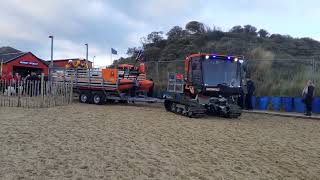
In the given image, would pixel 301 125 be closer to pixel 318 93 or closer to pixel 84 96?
pixel 318 93

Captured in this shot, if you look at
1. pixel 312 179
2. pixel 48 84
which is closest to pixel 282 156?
pixel 312 179

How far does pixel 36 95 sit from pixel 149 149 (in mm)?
11423

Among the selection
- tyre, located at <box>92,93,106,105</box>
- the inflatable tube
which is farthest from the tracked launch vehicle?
tyre, located at <box>92,93,106,105</box>

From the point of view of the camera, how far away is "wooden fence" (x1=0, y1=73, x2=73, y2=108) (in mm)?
19438

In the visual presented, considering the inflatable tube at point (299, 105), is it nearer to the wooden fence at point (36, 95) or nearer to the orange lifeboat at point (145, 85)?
the orange lifeboat at point (145, 85)

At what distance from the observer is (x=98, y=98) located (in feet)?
75.9

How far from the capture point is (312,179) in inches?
313

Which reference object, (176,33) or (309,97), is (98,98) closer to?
(309,97)

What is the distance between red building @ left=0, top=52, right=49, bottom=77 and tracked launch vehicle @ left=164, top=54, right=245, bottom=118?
17.5 meters

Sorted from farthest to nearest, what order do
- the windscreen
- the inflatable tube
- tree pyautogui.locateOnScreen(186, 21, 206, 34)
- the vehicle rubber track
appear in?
tree pyautogui.locateOnScreen(186, 21, 206, 34) < the inflatable tube < the windscreen < the vehicle rubber track

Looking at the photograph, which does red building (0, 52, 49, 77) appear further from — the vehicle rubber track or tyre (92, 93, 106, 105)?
the vehicle rubber track

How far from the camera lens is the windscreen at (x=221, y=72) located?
1850 cm

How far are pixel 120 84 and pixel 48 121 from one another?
8757 millimetres

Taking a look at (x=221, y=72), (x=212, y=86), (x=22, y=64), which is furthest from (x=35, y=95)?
(x=22, y=64)
